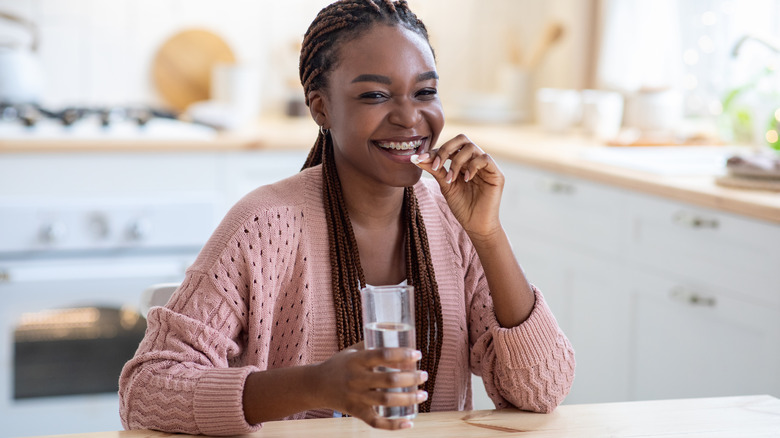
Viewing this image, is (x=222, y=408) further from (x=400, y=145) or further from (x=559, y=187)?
(x=559, y=187)

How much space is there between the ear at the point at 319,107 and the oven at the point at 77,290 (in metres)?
1.49

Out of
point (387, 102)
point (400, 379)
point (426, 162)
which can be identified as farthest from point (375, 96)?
point (400, 379)

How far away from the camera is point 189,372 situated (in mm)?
1065

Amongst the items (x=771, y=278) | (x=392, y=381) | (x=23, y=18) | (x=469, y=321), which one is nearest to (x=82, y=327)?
(x=23, y=18)

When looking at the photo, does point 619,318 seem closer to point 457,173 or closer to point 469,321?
point 469,321

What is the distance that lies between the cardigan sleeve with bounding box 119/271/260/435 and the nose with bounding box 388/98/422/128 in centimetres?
33

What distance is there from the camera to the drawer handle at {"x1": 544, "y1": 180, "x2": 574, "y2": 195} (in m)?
2.53

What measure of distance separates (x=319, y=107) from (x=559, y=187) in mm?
1338

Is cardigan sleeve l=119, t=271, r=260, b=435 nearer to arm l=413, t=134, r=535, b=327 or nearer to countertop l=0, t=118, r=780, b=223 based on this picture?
arm l=413, t=134, r=535, b=327

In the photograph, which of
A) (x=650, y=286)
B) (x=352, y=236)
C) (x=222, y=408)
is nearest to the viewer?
(x=222, y=408)

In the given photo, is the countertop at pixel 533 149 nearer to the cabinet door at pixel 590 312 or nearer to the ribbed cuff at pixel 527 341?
the cabinet door at pixel 590 312

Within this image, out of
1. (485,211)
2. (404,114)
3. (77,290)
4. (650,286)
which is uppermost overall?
(404,114)

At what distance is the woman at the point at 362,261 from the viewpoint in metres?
1.14

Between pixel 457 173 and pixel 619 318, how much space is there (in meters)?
1.25
